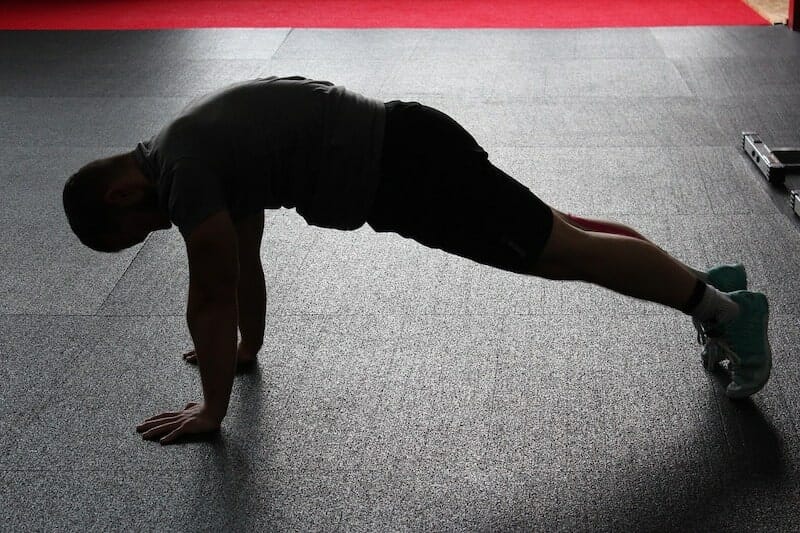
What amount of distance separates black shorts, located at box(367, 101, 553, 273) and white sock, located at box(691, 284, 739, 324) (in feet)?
1.21

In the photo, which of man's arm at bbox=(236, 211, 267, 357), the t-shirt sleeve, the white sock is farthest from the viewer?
man's arm at bbox=(236, 211, 267, 357)

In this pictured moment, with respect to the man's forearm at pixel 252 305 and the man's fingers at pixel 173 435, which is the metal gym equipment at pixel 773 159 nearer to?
the man's forearm at pixel 252 305

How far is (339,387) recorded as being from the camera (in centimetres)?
203

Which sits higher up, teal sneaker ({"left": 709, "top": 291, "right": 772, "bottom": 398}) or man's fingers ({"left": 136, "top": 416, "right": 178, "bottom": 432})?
teal sneaker ({"left": 709, "top": 291, "right": 772, "bottom": 398})

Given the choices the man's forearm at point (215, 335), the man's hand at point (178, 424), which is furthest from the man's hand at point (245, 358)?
the man's forearm at point (215, 335)

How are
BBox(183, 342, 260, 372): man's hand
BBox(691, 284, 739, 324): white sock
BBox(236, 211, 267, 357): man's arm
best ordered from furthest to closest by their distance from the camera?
BBox(183, 342, 260, 372): man's hand
BBox(236, 211, 267, 357): man's arm
BBox(691, 284, 739, 324): white sock

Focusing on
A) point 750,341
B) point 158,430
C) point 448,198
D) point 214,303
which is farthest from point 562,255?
point 158,430

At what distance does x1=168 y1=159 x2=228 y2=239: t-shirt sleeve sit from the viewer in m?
1.52

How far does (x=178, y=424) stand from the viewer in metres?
1.88

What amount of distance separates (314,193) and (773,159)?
2.00 metres

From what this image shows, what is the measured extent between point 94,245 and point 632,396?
3.65 feet

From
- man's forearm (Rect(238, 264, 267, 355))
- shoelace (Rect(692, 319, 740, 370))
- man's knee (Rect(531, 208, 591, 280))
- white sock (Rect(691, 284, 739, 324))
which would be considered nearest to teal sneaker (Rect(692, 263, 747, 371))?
shoelace (Rect(692, 319, 740, 370))

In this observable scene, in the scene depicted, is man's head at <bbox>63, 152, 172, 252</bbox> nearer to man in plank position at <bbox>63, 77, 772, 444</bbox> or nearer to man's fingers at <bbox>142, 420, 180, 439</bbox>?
man in plank position at <bbox>63, 77, 772, 444</bbox>

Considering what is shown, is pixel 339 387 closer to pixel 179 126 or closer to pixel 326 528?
pixel 326 528
